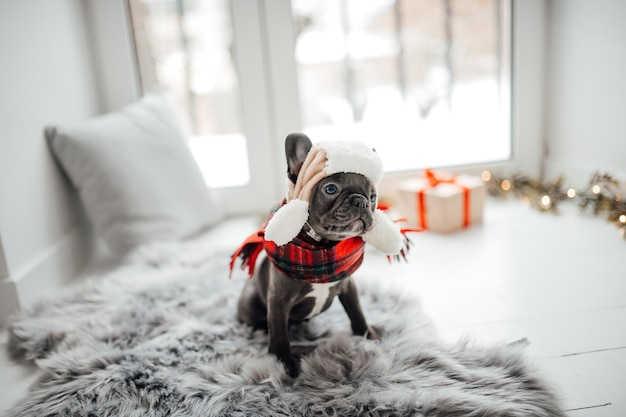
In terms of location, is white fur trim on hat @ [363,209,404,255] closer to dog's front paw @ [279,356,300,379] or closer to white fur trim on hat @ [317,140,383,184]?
white fur trim on hat @ [317,140,383,184]

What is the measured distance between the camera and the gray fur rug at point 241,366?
844 mm

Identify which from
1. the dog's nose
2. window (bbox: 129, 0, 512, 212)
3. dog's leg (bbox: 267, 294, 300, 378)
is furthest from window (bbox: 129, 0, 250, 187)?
the dog's nose

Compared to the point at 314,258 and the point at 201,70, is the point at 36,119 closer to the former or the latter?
the point at 201,70

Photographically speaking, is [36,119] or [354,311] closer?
[354,311]

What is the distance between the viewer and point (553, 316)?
1.14 meters

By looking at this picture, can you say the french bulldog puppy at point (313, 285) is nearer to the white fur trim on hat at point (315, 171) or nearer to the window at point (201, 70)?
the white fur trim on hat at point (315, 171)

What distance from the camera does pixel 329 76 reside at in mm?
1966

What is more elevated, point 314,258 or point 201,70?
point 201,70

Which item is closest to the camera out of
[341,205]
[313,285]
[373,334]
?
[341,205]

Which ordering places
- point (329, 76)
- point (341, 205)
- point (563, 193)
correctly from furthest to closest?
1. point (329, 76)
2. point (563, 193)
3. point (341, 205)

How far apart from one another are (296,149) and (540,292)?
72 cm

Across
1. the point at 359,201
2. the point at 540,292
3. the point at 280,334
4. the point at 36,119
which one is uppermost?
the point at 36,119

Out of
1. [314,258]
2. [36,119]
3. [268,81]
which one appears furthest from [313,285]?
[268,81]

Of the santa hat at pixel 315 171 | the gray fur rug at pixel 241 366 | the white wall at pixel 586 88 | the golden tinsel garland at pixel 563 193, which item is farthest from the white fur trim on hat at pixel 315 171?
the white wall at pixel 586 88
